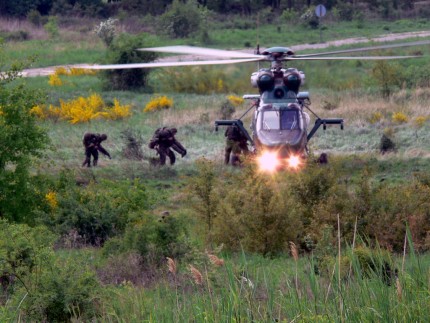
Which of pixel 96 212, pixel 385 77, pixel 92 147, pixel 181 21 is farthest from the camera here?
pixel 181 21

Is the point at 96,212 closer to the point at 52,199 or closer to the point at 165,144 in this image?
the point at 52,199

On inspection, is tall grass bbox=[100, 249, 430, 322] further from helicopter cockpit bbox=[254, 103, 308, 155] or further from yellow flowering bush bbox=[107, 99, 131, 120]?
yellow flowering bush bbox=[107, 99, 131, 120]

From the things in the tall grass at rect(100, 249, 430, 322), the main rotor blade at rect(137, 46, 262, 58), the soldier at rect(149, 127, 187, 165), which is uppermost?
the main rotor blade at rect(137, 46, 262, 58)

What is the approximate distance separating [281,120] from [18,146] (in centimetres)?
661

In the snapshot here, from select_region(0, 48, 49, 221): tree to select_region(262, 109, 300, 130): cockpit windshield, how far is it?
5783 mm

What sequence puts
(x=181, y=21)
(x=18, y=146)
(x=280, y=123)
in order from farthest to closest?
1. (x=181, y=21)
2. (x=280, y=123)
3. (x=18, y=146)

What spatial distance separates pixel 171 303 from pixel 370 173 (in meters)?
8.05

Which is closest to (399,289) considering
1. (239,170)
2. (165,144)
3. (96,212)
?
(96,212)

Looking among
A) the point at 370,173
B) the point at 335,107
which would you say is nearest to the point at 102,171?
the point at 370,173

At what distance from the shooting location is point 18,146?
50.2 feet

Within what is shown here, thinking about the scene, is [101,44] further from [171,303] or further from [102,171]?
[171,303]

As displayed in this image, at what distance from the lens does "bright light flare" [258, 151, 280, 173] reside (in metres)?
16.6

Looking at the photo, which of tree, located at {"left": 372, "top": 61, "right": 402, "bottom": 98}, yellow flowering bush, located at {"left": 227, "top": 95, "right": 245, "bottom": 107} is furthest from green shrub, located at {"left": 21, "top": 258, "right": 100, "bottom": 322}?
tree, located at {"left": 372, "top": 61, "right": 402, "bottom": 98}

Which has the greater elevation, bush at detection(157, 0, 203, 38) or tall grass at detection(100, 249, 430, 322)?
tall grass at detection(100, 249, 430, 322)
